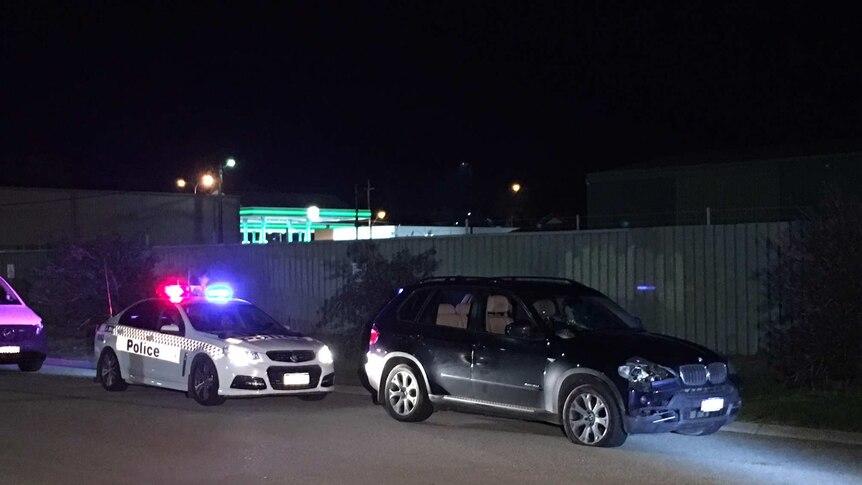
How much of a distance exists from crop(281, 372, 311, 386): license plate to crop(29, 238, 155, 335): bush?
1261 cm

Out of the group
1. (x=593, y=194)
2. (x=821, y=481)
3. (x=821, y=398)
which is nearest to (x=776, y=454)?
(x=821, y=481)

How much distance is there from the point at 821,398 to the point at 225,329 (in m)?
7.85

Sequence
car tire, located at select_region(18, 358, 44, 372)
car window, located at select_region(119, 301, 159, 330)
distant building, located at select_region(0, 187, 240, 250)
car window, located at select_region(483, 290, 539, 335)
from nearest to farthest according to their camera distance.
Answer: car window, located at select_region(483, 290, 539, 335), car window, located at select_region(119, 301, 159, 330), car tire, located at select_region(18, 358, 44, 372), distant building, located at select_region(0, 187, 240, 250)

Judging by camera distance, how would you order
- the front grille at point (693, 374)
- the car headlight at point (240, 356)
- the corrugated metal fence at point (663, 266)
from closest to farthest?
the front grille at point (693, 374) → the car headlight at point (240, 356) → the corrugated metal fence at point (663, 266)

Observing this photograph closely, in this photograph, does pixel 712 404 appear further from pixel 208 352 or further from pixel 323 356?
pixel 208 352

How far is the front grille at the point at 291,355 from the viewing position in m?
13.0

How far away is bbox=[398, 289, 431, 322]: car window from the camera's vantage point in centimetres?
1210

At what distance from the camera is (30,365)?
18188mm

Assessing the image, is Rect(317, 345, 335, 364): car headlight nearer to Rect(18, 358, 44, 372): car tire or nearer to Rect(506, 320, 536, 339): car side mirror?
Rect(506, 320, 536, 339): car side mirror

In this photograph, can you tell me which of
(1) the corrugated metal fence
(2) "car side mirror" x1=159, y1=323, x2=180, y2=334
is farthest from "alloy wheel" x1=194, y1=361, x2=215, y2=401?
(1) the corrugated metal fence

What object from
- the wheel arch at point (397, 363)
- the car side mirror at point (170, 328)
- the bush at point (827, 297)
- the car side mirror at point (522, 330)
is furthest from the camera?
the car side mirror at point (170, 328)

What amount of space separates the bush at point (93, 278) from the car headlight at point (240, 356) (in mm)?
12343

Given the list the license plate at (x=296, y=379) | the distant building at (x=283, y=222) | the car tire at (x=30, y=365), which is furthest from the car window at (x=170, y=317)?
the distant building at (x=283, y=222)

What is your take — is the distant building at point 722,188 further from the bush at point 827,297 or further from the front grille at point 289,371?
Answer: the front grille at point 289,371
